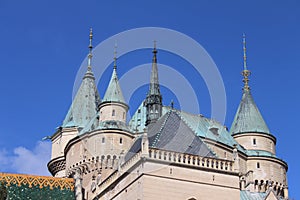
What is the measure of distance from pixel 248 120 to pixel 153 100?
19.1 metres

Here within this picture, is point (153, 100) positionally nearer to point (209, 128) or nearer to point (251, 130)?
point (209, 128)

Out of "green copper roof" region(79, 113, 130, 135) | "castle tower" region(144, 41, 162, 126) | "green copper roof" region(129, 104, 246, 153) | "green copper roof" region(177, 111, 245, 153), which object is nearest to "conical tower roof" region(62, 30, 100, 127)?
"green copper roof" region(129, 104, 246, 153)

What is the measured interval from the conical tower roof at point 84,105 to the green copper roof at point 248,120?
51.5 ft

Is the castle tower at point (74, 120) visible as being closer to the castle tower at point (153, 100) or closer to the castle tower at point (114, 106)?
the castle tower at point (114, 106)

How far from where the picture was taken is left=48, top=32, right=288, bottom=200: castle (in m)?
37.4

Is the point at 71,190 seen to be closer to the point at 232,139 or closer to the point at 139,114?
the point at 139,114

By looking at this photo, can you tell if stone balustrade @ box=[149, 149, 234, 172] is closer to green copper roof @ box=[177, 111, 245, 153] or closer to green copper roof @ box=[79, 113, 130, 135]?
green copper roof @ box=[79, 113, 130, 135]

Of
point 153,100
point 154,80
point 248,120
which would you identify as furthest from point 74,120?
point 248,120

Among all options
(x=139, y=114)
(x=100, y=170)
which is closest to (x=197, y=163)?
(x=100, y=170)

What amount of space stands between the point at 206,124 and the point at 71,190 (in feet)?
66.5

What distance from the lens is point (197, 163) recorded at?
1510 inches

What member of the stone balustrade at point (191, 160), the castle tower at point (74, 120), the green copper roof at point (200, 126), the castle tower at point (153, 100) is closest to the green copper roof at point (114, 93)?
the green copper roof at point (200, 126)

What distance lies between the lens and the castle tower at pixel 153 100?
49.4 meters

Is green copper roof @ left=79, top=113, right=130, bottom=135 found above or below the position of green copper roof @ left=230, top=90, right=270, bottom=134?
below
